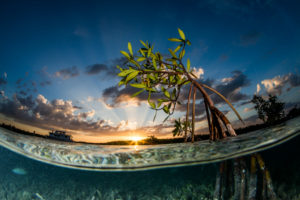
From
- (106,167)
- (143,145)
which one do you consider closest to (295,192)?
(143,145)

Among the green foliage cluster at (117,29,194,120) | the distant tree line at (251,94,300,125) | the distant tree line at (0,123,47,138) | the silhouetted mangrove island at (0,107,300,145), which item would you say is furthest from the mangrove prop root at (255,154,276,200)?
the distant tree line at (0,123,47,138)

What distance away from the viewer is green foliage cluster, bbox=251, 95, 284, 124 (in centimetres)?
353

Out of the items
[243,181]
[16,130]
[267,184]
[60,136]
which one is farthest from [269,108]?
[16,130]

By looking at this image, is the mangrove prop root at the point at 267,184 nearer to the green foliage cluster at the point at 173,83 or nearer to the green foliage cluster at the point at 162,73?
the green foliage cluster at the point at 173,83

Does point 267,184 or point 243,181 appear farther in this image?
point 243,181

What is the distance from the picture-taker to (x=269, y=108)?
11.8 feet

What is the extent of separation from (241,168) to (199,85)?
272 cm

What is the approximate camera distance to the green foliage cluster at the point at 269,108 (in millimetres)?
3533

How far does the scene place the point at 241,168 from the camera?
151 inches

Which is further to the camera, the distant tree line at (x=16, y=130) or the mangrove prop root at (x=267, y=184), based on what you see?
the distant tree line at (x=16, y=130)

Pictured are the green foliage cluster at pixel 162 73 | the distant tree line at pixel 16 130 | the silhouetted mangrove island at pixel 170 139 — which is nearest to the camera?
the green foliage cluster at pixel 162 73

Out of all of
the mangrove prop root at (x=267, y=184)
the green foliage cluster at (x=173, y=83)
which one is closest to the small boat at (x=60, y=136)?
the green foliage cluster at (x=173, y=83)

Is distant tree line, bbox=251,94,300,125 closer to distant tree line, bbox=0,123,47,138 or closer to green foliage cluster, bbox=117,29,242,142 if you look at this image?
green foliage cluster, bbox=117,29,242,142

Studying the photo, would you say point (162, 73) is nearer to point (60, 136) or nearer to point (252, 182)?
point (252, 182)
